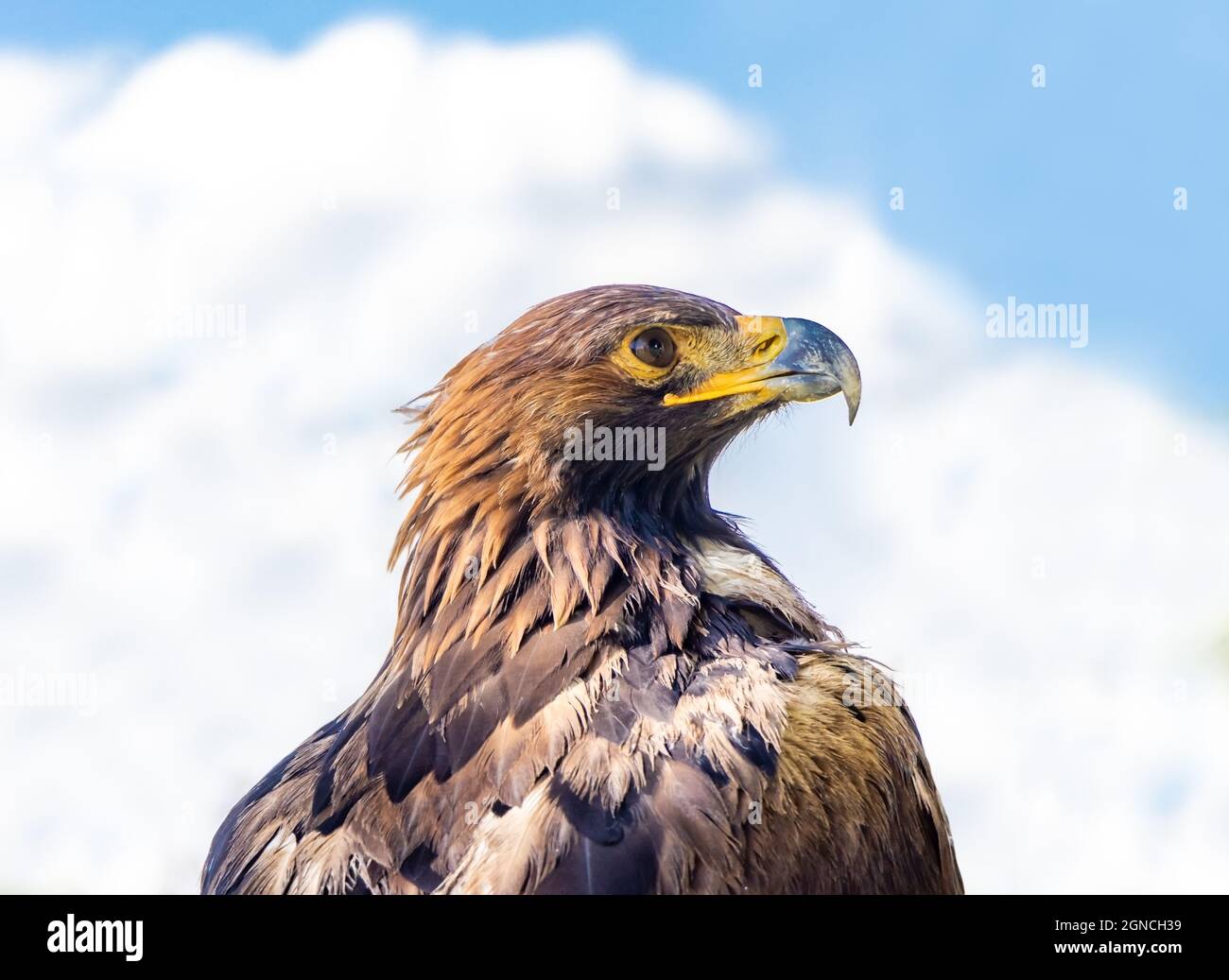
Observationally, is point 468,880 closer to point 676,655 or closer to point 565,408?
point 676,655

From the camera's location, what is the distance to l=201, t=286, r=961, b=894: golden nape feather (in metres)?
3.66

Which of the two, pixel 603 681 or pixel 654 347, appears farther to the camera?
pixel 654 347

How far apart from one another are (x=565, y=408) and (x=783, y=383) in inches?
29.6

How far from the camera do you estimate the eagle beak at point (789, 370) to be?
14.8 ft

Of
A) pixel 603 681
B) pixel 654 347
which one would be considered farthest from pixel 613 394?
pixel 603 681

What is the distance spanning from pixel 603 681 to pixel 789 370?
125 cm

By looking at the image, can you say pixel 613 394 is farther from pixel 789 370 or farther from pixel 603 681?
pixel 603 681

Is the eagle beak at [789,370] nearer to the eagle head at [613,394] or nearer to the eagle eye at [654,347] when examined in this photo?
the eagle head at [613,394]

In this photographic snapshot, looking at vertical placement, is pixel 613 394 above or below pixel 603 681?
above

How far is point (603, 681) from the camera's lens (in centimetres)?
394

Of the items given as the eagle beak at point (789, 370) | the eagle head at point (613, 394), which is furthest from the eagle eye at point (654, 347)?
the eagle beak at point (789, 370)

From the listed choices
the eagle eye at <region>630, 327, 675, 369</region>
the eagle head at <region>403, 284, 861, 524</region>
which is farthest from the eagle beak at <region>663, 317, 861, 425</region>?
the eagle eye at <region>630, 327, 675, 369</region>
